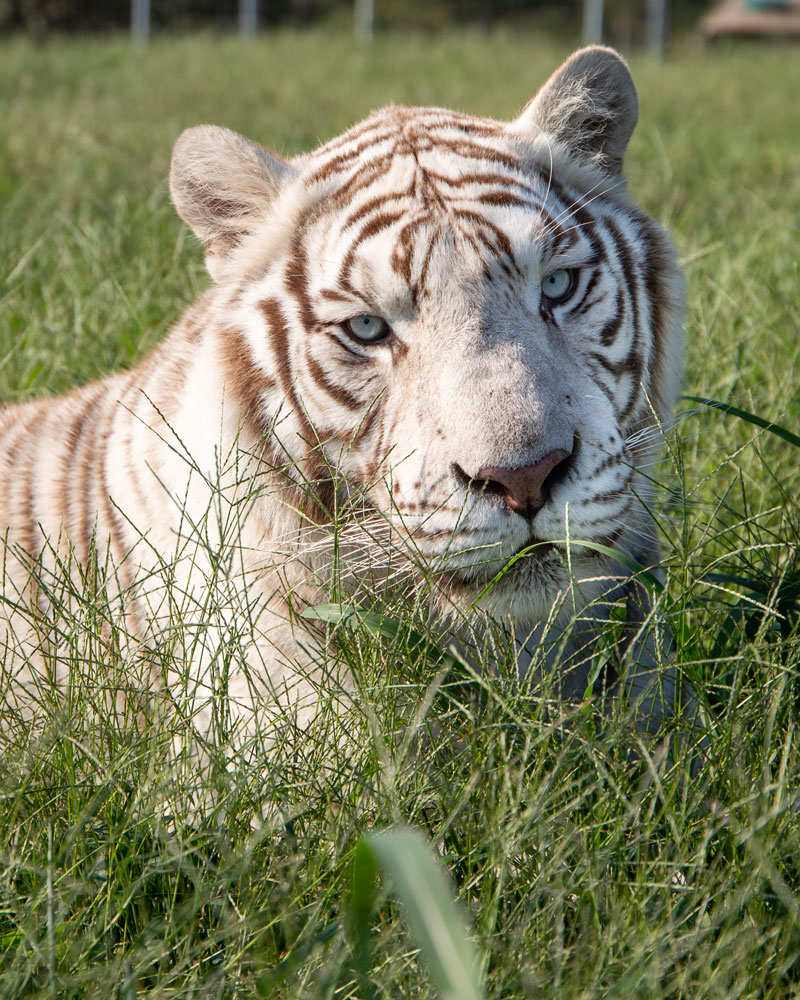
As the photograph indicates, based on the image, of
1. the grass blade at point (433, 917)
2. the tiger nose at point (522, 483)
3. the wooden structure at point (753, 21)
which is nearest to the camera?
the grass blade at point (433, 917)

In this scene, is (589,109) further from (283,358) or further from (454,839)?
(454,839)

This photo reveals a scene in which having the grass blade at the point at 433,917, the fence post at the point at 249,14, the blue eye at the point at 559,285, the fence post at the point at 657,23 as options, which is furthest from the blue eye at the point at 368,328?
the fence post at the point at 657,23

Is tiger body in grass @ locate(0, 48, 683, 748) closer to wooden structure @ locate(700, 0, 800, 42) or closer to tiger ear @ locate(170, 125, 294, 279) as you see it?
tiger ear @ locate(170, 125, 294, 279)

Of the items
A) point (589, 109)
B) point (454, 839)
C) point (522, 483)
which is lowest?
point (454, 839)

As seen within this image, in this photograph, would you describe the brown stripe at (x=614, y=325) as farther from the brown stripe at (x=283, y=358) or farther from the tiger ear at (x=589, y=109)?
the brown stripe at (x=283, y=358)

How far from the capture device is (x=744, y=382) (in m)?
3.31

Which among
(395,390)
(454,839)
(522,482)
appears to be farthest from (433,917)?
(395,390)

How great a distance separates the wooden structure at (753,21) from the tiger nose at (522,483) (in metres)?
24.9

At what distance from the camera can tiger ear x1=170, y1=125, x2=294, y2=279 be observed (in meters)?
2.21

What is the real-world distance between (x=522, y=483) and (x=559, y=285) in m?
0.49

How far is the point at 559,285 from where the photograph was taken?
2070mm

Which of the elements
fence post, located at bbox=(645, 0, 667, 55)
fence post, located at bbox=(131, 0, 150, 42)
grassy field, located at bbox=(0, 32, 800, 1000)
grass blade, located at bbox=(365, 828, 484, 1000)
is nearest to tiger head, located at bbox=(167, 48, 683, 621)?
grassy field, located at bbox=(0, 32, 800, 1000)

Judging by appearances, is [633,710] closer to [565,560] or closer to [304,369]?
[565,560]

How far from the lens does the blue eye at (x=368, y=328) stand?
203 centimetres
